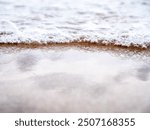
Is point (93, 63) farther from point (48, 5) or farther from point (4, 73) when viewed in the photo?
point (48, 5)

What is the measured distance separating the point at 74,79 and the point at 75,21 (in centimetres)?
161

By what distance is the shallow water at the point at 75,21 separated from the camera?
3.51m

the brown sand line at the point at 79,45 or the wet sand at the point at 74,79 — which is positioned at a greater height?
the brown sand line at the point at 79,45

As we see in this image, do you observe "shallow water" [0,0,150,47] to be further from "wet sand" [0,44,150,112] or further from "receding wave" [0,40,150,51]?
"wet sand" [0,44,150,112]

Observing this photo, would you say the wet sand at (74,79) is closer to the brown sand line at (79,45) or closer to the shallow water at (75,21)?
the brown sand line at (79,45)

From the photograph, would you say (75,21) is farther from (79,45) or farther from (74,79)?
(74,79)

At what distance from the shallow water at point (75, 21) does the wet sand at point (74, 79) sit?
274 millimetres

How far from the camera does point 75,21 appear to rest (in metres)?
4.05

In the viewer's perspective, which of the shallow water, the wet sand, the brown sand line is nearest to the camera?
the wet sand

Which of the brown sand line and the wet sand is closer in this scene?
the wet sand

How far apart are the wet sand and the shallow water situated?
274 mm

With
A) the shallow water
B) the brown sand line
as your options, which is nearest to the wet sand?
the brown sand line

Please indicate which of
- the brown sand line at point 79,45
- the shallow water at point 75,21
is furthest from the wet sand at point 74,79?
the shallow water at point 75,21

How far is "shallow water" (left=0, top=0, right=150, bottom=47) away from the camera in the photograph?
3514 millimetres
